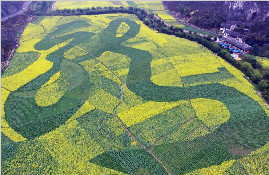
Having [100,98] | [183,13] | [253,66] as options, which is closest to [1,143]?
[100,98]

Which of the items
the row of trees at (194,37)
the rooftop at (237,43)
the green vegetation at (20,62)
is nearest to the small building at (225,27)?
the rooftop at (237,43)

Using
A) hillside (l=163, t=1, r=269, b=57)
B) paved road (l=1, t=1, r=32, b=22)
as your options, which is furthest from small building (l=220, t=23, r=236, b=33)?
paved road (l=1, t=1, r=32, b=22)

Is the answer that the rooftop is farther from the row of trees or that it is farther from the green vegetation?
the green vegetation

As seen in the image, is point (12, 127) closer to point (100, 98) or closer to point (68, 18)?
point (100, 98)

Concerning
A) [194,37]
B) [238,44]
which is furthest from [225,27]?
[194,37]

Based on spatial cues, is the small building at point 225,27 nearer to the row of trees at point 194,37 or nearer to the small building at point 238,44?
the small building at point 238,44
